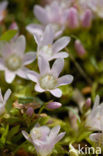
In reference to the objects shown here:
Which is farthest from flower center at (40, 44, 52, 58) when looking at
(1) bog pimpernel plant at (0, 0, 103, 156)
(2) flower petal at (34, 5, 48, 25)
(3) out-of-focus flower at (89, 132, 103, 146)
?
(3) out-of-focus flower at (89, 132, 103, 146)

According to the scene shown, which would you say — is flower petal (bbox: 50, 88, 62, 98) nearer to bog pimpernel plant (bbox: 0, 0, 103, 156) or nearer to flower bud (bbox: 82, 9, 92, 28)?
bog pimpernel plant (bbox: 0, 0, 103, 156)

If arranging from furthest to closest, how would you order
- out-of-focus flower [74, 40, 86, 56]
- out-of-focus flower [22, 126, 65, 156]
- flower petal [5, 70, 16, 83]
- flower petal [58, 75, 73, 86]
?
out-of-focus flower [74, 40, 86, 56], flower petal [5, 70, 16, 83], flower petal [58, 75, 73, 86], out-of-focus flower [22, 126, 65, 156]

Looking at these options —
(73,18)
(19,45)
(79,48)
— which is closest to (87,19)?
(73,18)

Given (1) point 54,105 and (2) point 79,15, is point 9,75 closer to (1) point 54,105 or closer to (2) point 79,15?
(1) point 54,105

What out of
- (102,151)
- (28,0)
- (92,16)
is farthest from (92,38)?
(102,151)

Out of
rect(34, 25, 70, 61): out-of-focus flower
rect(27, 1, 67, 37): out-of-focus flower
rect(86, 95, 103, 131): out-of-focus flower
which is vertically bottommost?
rect(86, 95, 103, 131): out-of-focus flower
